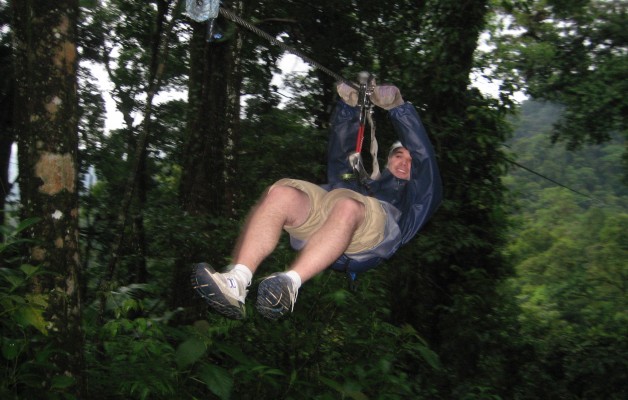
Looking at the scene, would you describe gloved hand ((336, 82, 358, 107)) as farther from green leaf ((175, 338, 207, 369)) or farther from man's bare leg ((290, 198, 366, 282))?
green leaf ((175, 338, 207, 369))

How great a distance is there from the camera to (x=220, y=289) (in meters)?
2.24

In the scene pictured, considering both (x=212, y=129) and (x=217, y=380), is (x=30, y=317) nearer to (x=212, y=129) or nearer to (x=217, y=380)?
(x=217, y=380)

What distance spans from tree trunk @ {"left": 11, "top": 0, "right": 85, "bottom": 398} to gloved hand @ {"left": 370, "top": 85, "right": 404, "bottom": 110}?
1482mm

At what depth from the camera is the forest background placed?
2273 mm

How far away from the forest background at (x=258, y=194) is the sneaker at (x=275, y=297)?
12.0 inches

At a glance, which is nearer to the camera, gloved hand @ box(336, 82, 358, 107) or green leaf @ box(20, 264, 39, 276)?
green leaf @ box(20, 264, 39, 276)

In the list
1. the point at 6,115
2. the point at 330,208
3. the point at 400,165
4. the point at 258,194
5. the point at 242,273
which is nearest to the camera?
the point at 242,273

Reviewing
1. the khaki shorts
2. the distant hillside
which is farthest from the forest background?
the distant hillside

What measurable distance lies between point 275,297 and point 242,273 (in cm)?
26

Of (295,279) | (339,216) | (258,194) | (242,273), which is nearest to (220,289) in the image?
(242,273)

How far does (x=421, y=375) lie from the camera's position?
6.36m

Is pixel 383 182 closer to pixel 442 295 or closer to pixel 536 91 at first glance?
pixel 442 295

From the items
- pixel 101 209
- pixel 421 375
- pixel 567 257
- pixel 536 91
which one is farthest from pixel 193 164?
pixel 567 257

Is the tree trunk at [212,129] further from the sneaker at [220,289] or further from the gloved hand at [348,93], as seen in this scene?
the sneaker at [220,289]
